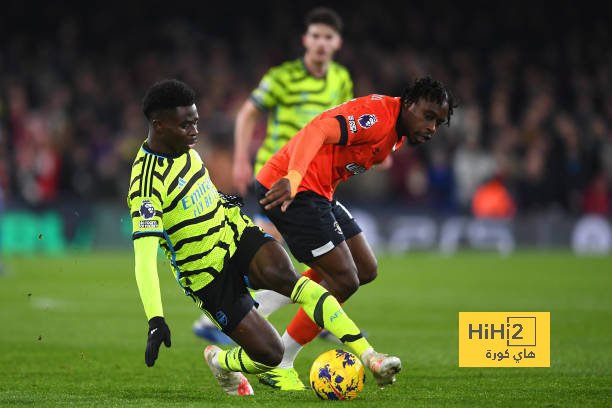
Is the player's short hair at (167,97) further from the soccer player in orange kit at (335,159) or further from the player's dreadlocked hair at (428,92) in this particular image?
the player's dreadlocked hair at (428,92)

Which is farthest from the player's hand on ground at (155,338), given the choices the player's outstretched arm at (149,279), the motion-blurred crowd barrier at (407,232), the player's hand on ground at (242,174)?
the motion-blurred crowd barrier at (407,232)

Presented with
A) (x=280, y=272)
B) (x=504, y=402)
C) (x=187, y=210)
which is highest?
(x=187, y=210)

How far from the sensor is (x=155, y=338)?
4719 millimetres

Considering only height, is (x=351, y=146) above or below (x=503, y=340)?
above

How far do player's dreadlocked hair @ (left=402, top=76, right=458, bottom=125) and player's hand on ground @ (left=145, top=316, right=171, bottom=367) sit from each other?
2049 mm

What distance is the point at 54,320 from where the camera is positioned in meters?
9.68

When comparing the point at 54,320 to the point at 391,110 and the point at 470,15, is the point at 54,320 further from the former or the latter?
the point at 470,15

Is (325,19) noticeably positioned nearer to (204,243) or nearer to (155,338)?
(204,243)

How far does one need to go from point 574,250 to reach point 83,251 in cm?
981

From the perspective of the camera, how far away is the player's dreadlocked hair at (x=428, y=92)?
562 cm

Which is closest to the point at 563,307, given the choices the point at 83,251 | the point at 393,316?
the point at 393,316

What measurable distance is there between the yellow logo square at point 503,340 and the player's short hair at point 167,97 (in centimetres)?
219

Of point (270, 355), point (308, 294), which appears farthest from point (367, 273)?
point (308, 294)

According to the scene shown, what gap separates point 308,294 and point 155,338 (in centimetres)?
86
